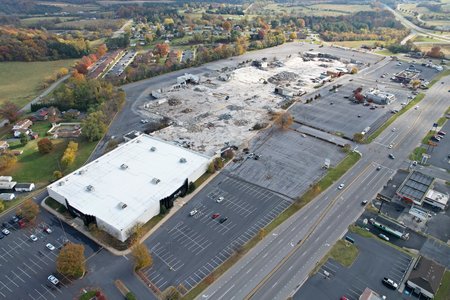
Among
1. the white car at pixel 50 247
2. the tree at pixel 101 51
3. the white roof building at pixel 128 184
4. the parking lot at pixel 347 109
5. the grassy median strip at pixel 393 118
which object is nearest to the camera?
the white car at pixel 50 247

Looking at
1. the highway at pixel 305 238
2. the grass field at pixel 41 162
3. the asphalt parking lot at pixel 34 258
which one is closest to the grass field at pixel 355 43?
the highway at pixel 305 238

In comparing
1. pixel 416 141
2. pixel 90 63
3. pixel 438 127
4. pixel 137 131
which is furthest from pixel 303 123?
pixel 90 63

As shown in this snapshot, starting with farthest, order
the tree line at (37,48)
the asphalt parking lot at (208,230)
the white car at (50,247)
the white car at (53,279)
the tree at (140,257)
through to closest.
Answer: the tree line at (37,48) → the white car at (50,247) → the asphalt parking lot at (208,230) → the tree at (140,257) → the white car at (53,279)

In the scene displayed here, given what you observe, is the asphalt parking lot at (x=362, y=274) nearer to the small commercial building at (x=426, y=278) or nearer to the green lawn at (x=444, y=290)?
the small commercial building at (x=426, y=278)

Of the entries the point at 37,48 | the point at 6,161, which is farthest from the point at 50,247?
the point at 37,48

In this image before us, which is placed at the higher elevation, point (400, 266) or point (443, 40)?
point (400, 266)

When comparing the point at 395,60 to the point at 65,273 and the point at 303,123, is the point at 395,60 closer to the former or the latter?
the point at 303,123
